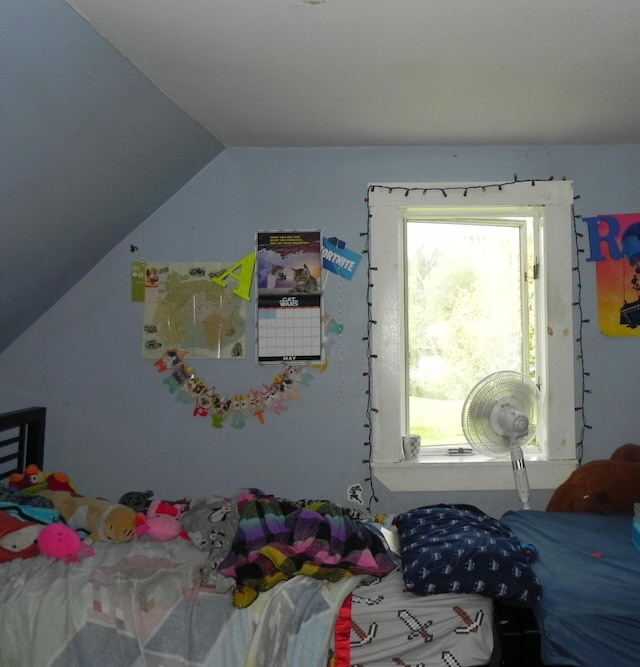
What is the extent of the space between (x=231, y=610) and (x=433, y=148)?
2353 millimetres

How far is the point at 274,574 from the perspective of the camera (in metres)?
2.10

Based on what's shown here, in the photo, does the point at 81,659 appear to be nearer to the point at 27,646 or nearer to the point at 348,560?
the point at 27,646

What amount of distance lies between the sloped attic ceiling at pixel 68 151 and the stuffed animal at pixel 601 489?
2356 millimetres

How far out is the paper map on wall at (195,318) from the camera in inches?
126

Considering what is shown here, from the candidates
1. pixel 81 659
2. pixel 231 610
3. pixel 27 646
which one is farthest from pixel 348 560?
pixel 27 646

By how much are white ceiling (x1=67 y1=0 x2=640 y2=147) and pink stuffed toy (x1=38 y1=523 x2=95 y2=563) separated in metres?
1.72

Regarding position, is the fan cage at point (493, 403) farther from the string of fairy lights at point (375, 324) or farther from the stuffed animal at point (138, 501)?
the stuffed animal at point (138, 501)

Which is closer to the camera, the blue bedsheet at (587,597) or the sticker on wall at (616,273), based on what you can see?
the blue bedsheet at (587,597)

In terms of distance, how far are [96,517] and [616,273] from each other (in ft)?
8.83

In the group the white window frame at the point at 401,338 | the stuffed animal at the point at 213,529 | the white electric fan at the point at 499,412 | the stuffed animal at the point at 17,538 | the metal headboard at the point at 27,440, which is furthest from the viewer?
the white window frame at the point at 401,338

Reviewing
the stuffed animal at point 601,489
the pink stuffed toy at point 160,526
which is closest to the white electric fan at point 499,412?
the stuffed animal at point 601,489

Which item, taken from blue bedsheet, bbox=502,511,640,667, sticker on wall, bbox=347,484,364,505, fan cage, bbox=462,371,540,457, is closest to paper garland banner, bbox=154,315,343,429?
sticker on wall, bbox=347,484,364,505

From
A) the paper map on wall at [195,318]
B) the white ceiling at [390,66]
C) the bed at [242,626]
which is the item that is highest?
the white ceiling at [390,66]

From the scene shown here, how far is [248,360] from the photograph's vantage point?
319cm
